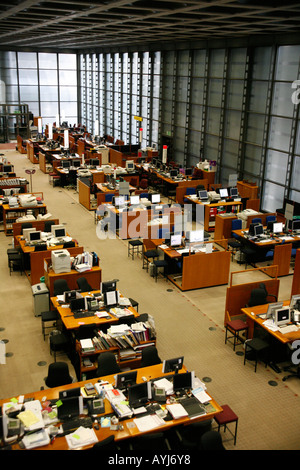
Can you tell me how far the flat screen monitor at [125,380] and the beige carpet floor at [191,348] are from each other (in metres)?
1.72

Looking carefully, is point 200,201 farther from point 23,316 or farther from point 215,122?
point 23,316

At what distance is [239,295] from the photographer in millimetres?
10164

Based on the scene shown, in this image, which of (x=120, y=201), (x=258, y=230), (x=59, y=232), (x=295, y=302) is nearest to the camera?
(x=295, y=302)

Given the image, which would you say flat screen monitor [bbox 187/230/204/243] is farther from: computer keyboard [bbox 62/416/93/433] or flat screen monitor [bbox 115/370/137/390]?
computer keyboard [bbox 62/416/93/433]

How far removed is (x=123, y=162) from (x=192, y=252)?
45.2 feet

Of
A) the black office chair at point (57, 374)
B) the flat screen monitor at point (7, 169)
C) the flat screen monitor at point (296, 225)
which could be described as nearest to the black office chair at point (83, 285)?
the black office chair at point (57, 374)

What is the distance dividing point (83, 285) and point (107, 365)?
2.85 m

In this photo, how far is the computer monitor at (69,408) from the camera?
6.30 metres

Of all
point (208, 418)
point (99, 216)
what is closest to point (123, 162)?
point (99, 216)

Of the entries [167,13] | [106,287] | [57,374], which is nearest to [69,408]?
[57,374]

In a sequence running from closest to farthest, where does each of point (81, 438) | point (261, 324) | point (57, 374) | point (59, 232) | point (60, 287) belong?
1. point (81, 438)
2. point (57, 374)
3. point (261, 324)
4. point (60, 287)
5. point (59, 232)

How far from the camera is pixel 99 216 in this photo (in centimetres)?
1680

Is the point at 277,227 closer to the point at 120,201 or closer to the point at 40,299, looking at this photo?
the point at 120,201

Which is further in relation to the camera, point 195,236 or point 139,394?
point 195,236
